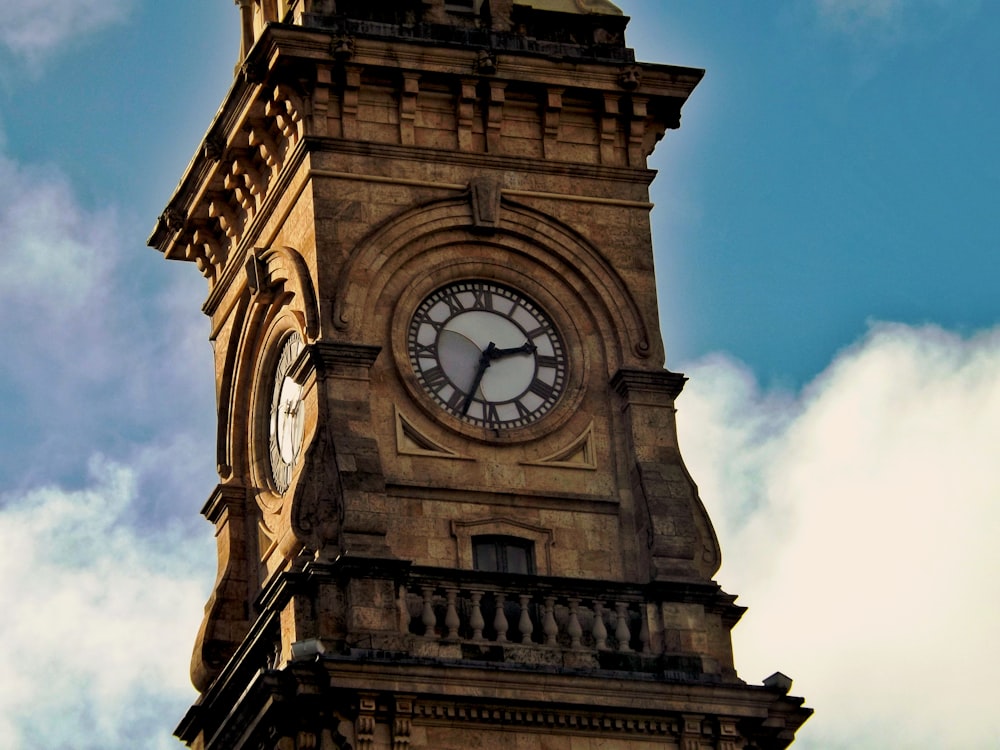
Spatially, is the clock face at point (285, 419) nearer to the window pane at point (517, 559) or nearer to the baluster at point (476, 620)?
the window pane at point (517, 559)

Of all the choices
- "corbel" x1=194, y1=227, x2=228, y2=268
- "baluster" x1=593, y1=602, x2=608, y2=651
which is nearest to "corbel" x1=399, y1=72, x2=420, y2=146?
"corbel" x1=194, y1=227, x2=228, y2=268

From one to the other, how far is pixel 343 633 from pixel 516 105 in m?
7.56

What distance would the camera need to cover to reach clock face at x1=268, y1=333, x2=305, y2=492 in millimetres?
44188

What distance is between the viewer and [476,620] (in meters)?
41.5

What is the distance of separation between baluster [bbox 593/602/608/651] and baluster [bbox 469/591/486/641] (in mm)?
1295

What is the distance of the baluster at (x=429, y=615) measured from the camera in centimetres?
4128

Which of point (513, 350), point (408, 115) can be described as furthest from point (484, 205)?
point (513, 350)

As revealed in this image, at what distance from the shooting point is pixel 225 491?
45.9 meters

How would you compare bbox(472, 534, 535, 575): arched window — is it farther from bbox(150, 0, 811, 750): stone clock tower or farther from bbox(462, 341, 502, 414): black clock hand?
bbox(462, 341, 502, 414): black clock hand

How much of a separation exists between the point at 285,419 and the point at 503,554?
3764 mm

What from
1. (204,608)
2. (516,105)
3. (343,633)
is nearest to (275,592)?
(343,633)

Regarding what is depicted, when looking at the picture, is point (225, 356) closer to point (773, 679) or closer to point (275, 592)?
point (275, 592)

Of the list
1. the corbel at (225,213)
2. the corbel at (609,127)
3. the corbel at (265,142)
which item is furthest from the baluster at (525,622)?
the corbel at (225,213)

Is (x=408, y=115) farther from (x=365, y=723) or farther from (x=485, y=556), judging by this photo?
(x=365, y=723)
